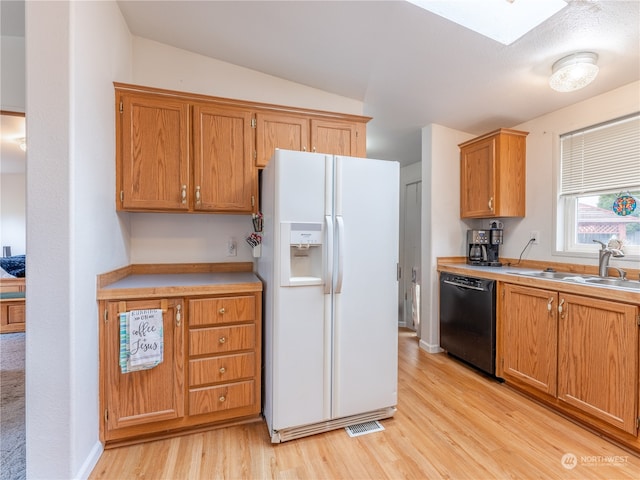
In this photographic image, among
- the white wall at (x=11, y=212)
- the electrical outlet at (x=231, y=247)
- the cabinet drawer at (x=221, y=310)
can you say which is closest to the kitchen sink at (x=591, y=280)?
the cabinet drawer at (x=221, y=310)

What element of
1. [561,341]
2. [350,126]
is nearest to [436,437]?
[561,341]

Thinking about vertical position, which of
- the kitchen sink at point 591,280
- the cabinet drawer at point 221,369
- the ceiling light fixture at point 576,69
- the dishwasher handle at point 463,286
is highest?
the ceiling light fixture at point 576,69

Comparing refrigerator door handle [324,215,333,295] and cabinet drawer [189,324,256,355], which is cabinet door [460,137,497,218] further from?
cabinet drawer [189,324,256,355]

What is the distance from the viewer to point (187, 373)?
176 cm

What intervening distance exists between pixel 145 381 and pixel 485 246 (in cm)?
308

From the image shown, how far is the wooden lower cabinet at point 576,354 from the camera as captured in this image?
64.4 inches

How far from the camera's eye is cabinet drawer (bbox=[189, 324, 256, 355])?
1.77m

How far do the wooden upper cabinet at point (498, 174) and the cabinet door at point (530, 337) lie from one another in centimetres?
86

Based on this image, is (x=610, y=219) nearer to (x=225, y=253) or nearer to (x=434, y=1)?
(x=434, y=1)

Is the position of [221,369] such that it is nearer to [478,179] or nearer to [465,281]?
[465,281]

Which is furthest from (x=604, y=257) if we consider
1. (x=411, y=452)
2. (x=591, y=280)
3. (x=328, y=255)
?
(x=328, y=255)

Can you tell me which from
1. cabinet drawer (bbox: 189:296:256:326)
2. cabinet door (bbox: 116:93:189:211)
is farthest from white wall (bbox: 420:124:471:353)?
cabinet door (bbox: 116:93:189:211)

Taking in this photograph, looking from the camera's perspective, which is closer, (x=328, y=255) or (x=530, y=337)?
(x=328, y=255)

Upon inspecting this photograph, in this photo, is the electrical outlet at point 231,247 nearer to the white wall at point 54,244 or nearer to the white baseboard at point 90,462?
the white wall at point 54,244
